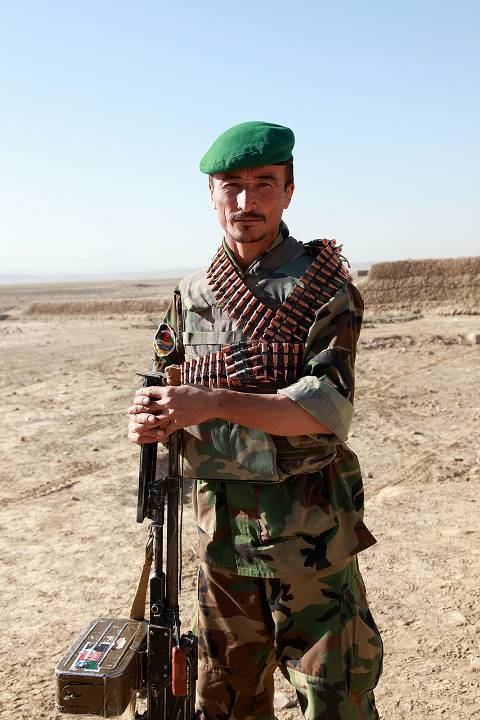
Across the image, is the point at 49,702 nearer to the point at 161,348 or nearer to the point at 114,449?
the point at 161,348

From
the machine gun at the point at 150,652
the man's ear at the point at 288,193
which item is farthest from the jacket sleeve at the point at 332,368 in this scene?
the machine gun at the point at 150,652

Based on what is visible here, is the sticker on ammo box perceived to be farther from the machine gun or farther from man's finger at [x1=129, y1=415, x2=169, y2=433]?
man's finger at [x1=129, y1=415, x2=169, y2=433]

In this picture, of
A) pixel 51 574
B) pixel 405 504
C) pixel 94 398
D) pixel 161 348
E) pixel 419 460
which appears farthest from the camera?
pixel 94 398

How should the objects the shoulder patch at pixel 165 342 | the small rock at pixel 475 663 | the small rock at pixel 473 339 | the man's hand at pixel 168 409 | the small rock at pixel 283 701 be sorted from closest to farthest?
the man's hand at pixel 168 409 < the shoulder patch at pixel 165 342 < the small rock at pixel 283 701 < the small rock at pixel 475 663 < the small rock at pixel 473 339

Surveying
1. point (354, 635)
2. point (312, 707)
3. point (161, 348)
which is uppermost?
point (161, 348)

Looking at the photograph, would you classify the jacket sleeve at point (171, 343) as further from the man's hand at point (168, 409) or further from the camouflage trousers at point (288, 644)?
the camouflage trousers at point (288, 644)

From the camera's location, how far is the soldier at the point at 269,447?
74.7 inches

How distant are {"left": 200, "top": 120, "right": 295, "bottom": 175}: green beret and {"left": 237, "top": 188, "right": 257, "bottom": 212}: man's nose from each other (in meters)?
0.07

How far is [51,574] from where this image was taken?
4160 mm

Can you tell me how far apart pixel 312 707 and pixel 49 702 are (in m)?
1.47

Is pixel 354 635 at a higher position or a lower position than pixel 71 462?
higher

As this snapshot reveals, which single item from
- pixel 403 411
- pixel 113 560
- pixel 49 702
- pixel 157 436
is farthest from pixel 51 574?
pixel 403 411

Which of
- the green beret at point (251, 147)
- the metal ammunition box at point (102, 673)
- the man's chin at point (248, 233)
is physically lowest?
the metal ammunition box at point (102, 673)

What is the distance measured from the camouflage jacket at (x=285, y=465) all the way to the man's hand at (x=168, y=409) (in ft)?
0.64
